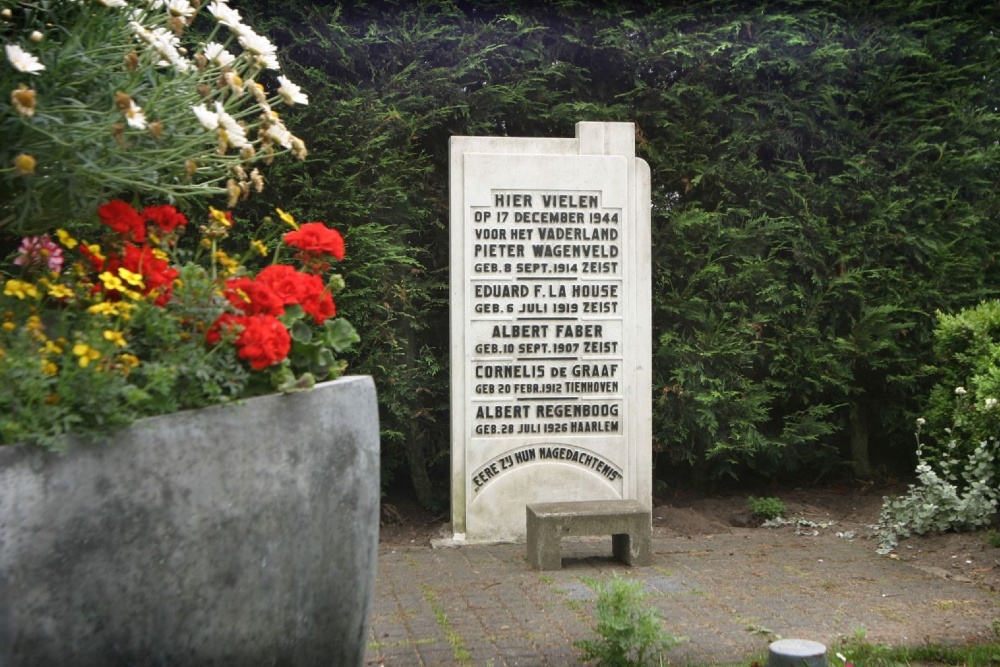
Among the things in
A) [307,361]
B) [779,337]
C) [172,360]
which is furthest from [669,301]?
[172,360]

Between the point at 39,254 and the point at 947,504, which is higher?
the point at 39,254

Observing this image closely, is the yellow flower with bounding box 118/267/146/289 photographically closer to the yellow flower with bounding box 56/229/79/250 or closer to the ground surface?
the yellow flower with bounding box 56/229/79/250

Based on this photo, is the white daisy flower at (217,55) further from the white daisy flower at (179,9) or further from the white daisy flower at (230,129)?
the white daisy flower at (230,129)

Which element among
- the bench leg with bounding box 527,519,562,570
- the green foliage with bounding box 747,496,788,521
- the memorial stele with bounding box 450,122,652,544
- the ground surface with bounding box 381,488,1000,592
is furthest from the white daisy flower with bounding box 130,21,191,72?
the green foliage with bounding box 747,496,788,521

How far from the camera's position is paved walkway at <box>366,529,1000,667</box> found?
13.4 feet

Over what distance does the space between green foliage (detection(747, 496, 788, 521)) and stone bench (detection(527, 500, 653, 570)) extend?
170cm

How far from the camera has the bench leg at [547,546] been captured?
5.53 metres

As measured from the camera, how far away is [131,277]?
2.92 metres

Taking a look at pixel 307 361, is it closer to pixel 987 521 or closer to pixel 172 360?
pixel 172 360

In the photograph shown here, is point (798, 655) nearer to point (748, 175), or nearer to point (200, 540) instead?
point (200, 540)

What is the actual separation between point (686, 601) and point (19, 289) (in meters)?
3.30

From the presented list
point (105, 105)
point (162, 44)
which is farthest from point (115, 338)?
point (162, 44)

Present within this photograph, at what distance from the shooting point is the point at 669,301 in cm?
716

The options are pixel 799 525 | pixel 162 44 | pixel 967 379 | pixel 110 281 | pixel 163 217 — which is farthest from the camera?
pixel 799 525
